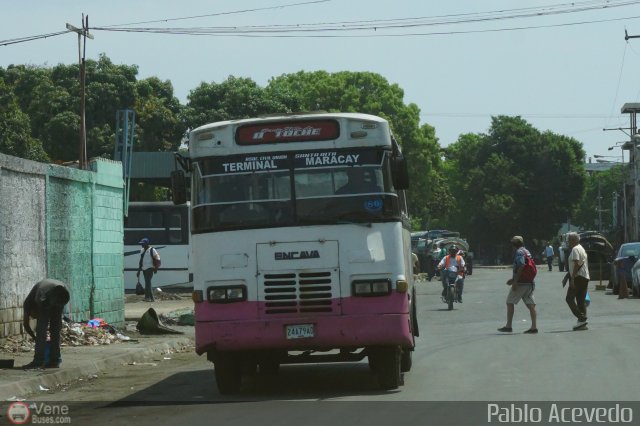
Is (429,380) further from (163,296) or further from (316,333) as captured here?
(163,296)

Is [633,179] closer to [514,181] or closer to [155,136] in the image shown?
[514,181]

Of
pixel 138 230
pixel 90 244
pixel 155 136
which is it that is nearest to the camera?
pixel 90 244

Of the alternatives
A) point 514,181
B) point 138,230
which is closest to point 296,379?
point 138,230

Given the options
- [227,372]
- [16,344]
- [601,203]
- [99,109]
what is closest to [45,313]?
[16,344]

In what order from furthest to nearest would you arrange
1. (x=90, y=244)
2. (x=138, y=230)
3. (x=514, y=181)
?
(x=514, y=181), (x=138, y=230), (x=90, y=244)

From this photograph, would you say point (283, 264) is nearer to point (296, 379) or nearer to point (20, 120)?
point (296, 379)

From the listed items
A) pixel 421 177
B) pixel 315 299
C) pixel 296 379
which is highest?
pixel 421 177

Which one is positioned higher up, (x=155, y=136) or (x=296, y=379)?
(x=155, y=136)

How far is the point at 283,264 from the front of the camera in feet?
42.2

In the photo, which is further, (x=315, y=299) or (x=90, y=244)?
(x=90, y=244)

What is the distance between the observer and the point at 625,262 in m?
38.8

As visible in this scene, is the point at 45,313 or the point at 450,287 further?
the point at 450,287

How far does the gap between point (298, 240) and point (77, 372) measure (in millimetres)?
4688

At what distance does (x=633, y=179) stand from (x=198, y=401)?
94.7 meters
